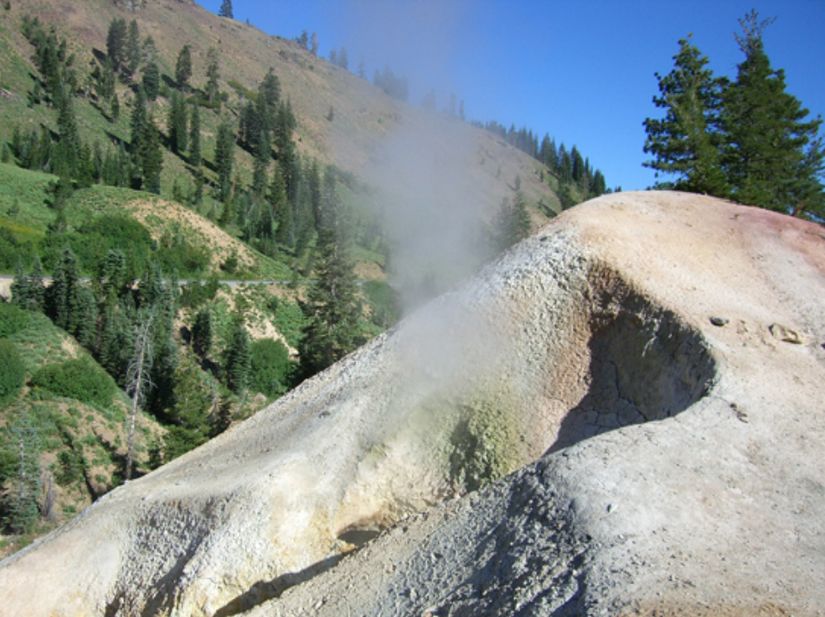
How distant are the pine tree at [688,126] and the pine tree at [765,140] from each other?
3.21 feet

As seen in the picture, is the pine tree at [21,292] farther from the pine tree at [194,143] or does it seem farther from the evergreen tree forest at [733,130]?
the pine tree at [194,143]

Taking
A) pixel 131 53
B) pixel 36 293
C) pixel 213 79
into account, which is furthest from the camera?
pixel 213 79

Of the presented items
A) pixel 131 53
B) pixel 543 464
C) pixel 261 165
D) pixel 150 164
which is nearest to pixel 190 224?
pixel 150 164

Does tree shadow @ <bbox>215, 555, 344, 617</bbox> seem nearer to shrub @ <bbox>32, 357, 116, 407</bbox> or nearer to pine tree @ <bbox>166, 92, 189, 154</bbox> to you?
shrub @ <bbox>32, 357, 116, 407</bbox>

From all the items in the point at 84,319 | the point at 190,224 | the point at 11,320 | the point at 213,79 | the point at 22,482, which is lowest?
the point at 22,482

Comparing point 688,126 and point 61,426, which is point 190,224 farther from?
point 688,126

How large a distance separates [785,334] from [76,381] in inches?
1776

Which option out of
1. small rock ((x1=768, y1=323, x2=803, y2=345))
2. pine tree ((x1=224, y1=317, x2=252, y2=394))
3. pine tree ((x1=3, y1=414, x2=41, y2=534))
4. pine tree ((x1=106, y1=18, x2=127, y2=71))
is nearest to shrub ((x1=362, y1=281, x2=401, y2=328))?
pine tree ((x1=224, y1=317, x2=252, y2=394))

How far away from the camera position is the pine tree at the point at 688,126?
3150cm

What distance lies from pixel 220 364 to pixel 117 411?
1525 cm

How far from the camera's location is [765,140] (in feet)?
117

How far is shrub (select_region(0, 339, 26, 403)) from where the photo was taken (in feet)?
144

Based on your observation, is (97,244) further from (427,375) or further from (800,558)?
(800,558)

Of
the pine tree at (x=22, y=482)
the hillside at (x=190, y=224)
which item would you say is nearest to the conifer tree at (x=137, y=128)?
the hillside at (x=190, y=224)
